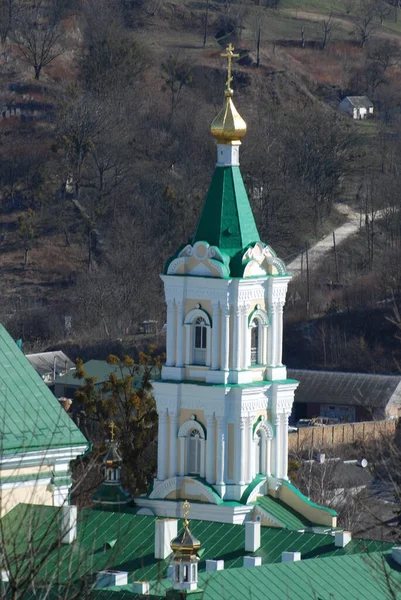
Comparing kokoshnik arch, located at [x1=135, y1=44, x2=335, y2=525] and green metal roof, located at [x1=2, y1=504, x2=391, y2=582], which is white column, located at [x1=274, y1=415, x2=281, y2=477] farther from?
green metal roof, located at [x1=2, y1=504, x2=391, y2=582]

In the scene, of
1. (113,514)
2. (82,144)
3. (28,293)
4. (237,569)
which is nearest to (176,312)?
(113,514)

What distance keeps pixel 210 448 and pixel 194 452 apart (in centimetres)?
40

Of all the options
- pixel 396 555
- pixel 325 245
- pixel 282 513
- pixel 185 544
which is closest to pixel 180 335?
pixel 282 513

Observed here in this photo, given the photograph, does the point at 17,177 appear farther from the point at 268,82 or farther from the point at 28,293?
the point at 268,82

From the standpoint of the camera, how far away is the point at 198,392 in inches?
1294

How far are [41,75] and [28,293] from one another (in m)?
19.9

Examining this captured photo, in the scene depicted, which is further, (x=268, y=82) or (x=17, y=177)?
(x=268, y=82)

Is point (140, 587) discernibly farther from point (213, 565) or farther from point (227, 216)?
point (227, 216)

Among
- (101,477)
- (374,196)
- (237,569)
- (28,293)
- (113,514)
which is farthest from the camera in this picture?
(374,196)

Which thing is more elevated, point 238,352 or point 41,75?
point 41,75

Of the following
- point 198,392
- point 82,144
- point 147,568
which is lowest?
point 147,568

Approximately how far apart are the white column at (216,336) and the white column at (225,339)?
58mm

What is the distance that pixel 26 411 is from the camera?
27.8 m

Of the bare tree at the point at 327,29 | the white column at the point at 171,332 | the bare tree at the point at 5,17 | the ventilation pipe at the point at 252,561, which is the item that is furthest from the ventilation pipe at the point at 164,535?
the bare tree at the point at 327,29
